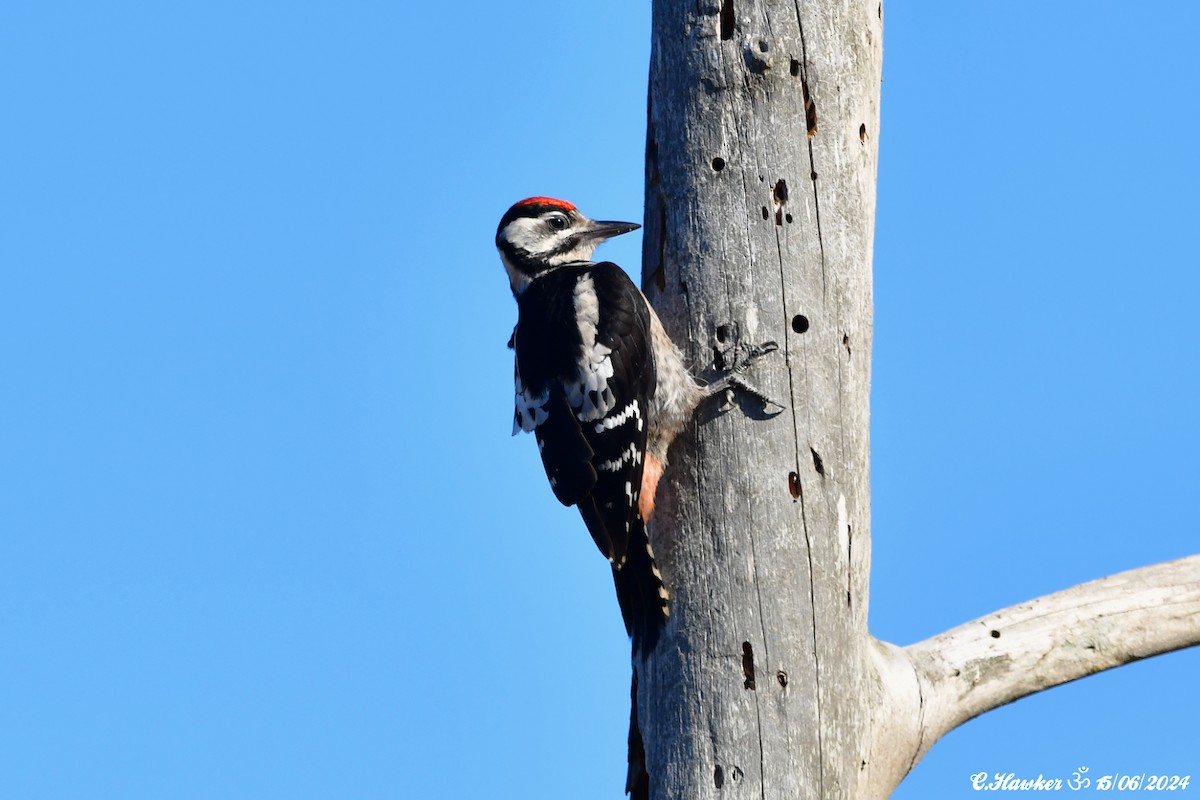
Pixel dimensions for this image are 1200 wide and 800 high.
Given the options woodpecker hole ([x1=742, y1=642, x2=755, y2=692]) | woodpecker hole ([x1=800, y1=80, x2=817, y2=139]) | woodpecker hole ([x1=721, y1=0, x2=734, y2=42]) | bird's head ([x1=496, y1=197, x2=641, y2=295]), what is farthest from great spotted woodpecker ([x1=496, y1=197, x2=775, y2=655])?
woodpecker hole ([x1=721, y1=0, x2=734, y2=42])

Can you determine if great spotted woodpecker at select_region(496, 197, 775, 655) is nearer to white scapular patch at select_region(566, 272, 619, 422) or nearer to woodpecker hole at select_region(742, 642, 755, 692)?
white scapular patch at select_region(566, 272, 619, 422)

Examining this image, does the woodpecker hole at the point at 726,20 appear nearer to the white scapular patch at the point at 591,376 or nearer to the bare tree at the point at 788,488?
the bare tree at the point at 788,488

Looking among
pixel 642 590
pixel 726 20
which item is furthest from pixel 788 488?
pixel 726 20

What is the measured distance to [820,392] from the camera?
3934 millimetres

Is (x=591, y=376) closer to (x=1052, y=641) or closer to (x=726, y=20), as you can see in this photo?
(x=726, y=20)

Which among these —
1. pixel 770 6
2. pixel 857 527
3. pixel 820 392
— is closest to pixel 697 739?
pixel 857 527

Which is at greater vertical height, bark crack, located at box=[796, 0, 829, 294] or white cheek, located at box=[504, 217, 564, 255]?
white cheek, located at box=[504, 217, 564, 255]

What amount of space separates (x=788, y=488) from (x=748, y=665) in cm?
53

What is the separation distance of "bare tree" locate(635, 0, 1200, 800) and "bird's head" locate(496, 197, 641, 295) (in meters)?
0.77

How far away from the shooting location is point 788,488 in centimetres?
382

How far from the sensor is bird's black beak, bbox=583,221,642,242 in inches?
198

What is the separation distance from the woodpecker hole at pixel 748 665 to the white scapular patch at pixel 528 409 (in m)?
1.13

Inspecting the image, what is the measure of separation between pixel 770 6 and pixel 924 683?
214 cm

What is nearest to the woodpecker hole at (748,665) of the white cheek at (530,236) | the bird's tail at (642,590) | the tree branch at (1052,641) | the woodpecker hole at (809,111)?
the bird's tail at (642,590)
